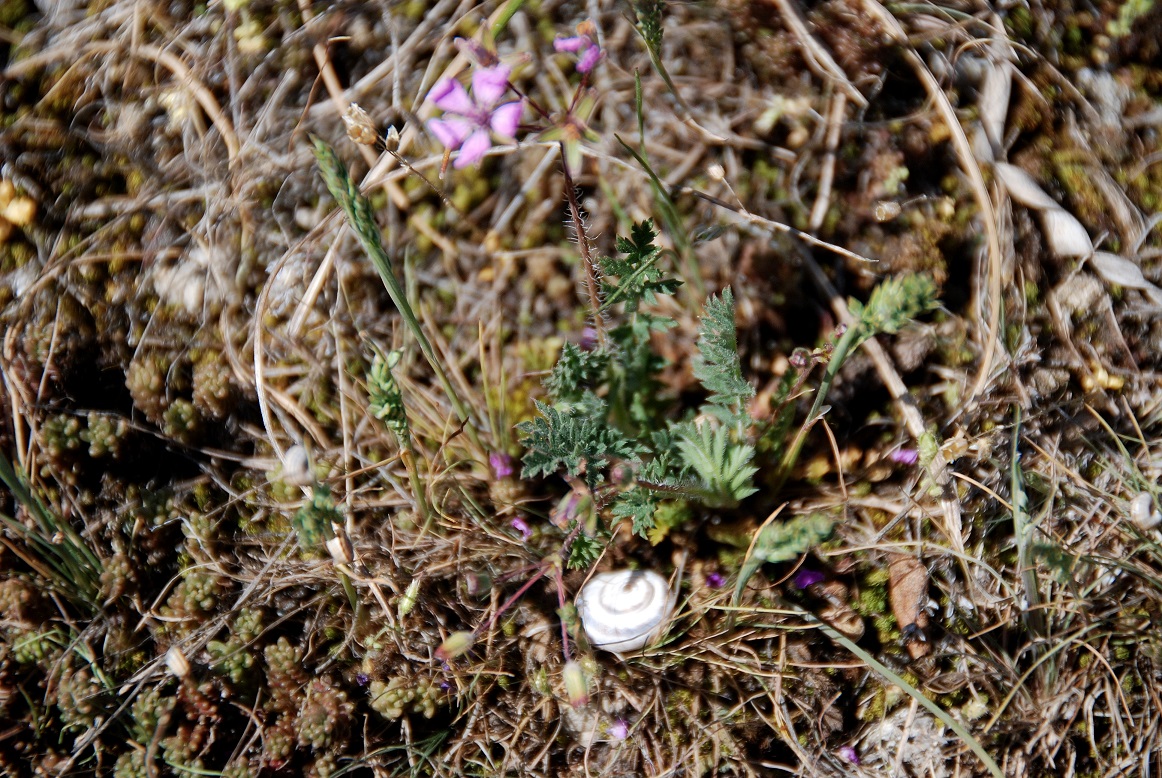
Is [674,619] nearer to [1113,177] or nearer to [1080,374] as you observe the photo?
[1080,374]

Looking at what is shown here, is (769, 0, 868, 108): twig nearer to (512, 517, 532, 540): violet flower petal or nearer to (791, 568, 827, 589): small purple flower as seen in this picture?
(791, 568, 827, 589): small purple flower

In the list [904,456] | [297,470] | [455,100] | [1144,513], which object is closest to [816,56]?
[904,456]

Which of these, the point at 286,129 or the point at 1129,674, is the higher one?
the point at 286,129

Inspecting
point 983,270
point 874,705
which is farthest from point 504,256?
point 874,705

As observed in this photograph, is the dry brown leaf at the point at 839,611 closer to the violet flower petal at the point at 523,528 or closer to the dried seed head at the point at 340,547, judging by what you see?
the violet flower petal at the point at 523,528

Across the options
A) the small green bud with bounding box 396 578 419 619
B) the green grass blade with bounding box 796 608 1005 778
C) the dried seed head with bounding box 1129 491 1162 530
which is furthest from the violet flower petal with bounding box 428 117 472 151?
the dried seed head with bounding box 1129 491 1162 530

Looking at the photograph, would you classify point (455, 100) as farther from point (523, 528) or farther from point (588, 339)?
point (523, 528)
